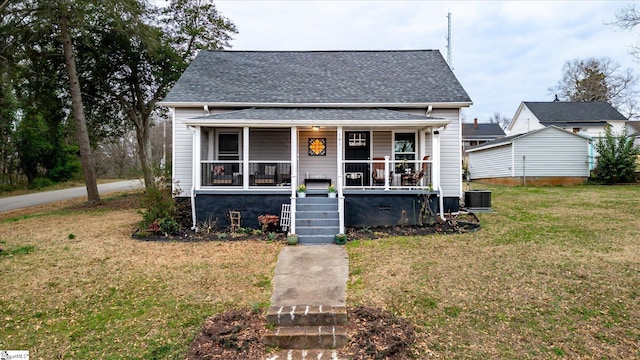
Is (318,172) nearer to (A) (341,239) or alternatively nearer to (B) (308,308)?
(A) (341,239)

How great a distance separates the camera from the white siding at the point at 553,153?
60.1 ft

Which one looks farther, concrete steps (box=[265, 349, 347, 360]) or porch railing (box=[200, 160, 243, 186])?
porch railing (box=[200, 160, 243, 186])

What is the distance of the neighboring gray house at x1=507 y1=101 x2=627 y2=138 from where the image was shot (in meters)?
27.4

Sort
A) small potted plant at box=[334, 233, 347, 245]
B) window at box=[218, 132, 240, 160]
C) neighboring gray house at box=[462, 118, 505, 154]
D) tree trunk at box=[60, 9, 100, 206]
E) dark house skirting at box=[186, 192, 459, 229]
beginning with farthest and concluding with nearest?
1. neighboring gray house at box=[462, 118, 505, 154]
2. tree trunk at box=[60, 9, 100, 206]
3. window at box=[218, 132, 240, 160]
4. dark house skirting at box=[186, 192, 459, 229]
5. small potted plant at box=[334, 233, 347, 245]

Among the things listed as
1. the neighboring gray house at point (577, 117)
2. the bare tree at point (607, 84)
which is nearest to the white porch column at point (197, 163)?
the neighboring gray house at point (577, 117)

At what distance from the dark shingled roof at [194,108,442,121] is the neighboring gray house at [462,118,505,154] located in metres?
30.5

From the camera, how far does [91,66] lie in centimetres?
1628

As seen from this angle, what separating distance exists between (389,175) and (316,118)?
9.64 feet

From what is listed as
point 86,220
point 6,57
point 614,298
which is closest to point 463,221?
point 614,298

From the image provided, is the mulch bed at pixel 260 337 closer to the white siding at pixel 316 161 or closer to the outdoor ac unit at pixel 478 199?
the white siding at pixel 316 161

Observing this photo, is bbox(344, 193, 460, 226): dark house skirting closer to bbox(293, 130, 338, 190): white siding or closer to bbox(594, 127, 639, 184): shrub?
bbox(293, 130, 338, 190): white siding

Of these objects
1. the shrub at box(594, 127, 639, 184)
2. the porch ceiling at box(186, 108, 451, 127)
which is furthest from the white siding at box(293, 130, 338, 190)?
the shrub at box(594, 127, 639, 184)

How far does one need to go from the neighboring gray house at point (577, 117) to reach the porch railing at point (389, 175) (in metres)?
23.5

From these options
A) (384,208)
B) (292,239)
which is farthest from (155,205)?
(384,208)
